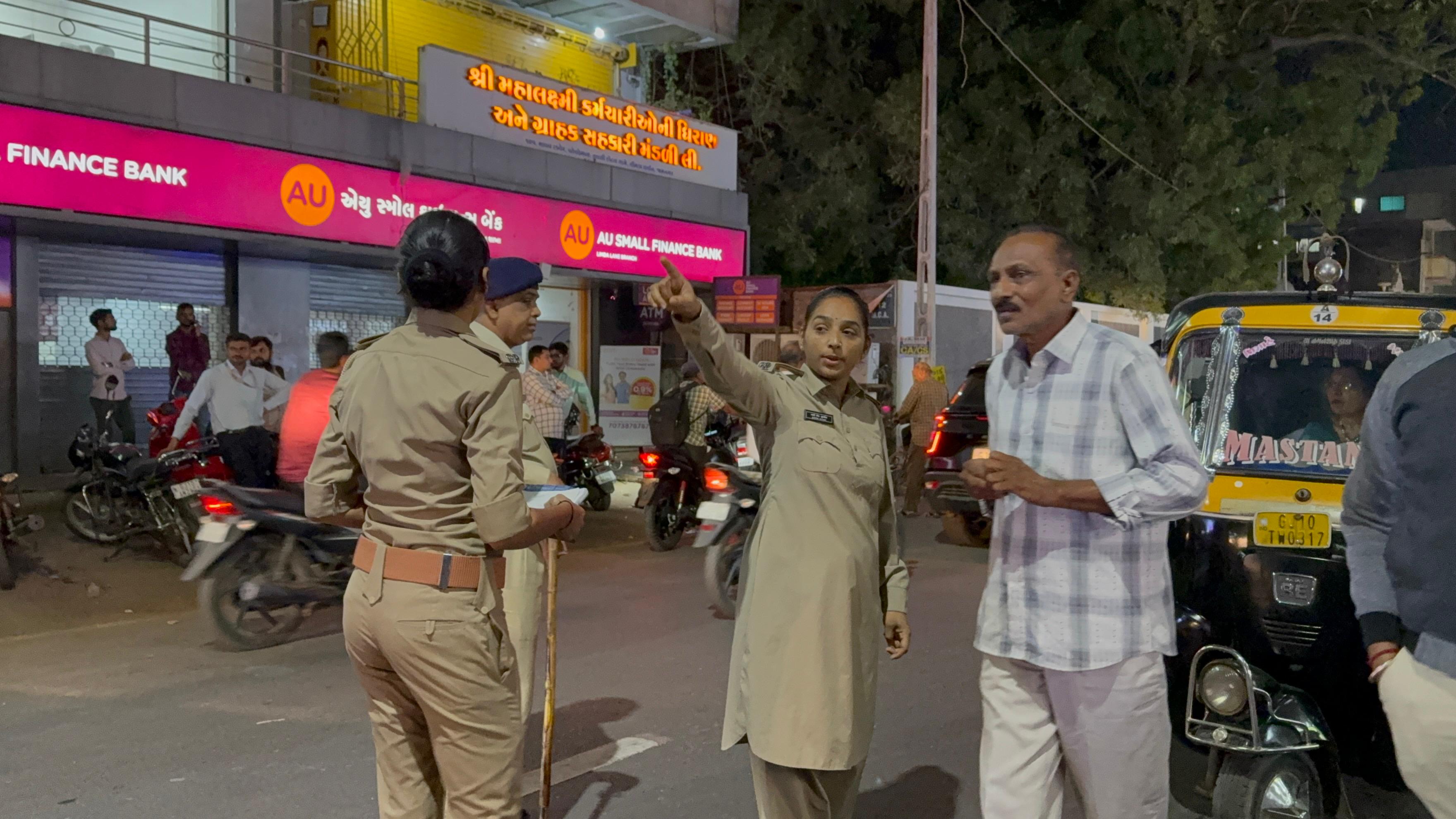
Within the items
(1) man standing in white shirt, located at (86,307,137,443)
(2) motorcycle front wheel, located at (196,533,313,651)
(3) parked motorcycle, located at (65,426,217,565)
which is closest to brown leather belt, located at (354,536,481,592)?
(2) motorcycle front wheel, located at (196,533,313,651)

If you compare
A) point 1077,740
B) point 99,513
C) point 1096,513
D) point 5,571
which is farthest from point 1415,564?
point 99,513

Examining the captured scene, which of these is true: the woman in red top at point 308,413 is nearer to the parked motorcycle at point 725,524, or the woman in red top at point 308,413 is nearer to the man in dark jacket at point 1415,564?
the parked motorcycle at point 725,524

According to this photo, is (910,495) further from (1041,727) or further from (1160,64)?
(1160,64)

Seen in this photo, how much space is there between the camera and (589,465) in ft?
38.5

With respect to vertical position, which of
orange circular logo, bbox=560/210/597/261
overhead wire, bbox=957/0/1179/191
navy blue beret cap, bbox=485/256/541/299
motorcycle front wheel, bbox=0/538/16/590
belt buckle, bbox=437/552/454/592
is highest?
overhead wire, bbox=957/0/1179/191

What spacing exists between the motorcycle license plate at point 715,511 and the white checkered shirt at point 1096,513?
15.2ft

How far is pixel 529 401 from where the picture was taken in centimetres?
966

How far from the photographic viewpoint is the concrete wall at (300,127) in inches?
401

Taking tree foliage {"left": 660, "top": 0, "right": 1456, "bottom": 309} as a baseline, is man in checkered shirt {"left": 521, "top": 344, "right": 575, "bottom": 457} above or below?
below

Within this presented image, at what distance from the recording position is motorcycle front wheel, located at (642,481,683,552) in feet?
33.1

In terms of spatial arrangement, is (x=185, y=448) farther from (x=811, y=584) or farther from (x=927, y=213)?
(x=927, y=213)

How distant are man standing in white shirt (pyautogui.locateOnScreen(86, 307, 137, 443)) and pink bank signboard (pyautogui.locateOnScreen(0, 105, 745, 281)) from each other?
1.54m

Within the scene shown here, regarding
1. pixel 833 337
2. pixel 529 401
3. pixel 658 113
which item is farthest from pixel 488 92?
pixel 833 337

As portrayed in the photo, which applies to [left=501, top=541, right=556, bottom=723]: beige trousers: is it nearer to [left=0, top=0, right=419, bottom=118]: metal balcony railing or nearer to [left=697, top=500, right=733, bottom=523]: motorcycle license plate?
[left=697, top=500, right=733, bottom=523]: motorcycle license plate
